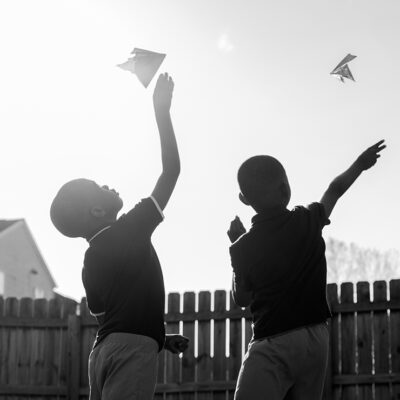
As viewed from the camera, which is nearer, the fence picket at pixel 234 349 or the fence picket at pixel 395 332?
the fence picket at pixel 395 332

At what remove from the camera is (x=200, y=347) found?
877 cm

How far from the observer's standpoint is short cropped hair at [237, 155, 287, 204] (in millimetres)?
3461

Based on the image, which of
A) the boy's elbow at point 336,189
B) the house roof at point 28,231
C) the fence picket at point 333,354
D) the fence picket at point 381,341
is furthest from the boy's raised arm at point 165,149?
the house roof at point 28,231

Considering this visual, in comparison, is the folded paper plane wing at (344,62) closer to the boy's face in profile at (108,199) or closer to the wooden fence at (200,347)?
the boy's face in profile at (108,199)

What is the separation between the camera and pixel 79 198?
3.59 metres

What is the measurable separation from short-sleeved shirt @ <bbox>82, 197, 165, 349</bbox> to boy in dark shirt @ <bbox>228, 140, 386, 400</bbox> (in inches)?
15.3

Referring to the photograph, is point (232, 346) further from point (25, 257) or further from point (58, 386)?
point (25, 257)

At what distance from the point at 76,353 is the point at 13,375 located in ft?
3.28

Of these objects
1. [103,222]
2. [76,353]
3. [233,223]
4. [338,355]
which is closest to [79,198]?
[103,222]

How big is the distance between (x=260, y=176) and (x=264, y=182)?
33 mm

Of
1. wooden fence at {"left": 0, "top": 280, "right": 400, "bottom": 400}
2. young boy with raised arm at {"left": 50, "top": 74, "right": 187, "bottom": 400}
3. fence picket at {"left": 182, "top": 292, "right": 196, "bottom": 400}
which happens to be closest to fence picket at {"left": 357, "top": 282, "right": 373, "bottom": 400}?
wooden fence at {"left": 0, "top": 280, "right": 400, "bottom": 400}

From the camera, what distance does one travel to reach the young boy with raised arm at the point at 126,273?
335 cm

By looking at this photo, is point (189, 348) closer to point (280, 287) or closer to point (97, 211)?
point (97, 211)

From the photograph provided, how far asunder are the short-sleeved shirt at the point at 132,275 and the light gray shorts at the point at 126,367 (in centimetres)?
4
